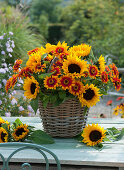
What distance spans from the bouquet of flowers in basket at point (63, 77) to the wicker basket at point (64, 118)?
4cm

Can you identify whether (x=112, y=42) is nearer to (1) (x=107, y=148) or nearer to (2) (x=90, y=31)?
(2) (x=90, y=31)

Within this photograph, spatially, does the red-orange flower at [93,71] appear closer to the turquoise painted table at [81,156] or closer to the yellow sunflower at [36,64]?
the yellow sunflower at [36,64]

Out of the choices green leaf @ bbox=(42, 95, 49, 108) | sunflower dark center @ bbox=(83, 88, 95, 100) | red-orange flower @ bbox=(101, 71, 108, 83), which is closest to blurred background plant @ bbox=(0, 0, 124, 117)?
red-orange flower @ bbox=(101, 71, 108, 83)

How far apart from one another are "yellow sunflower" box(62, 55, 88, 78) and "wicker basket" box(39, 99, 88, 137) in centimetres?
14

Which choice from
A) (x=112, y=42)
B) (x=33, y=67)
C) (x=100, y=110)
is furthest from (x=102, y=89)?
(x=112, y=42)

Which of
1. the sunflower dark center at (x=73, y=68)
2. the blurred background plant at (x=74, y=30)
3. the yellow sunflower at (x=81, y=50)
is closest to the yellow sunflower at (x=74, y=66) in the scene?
the sunflower dark center at (x=73, y=68)

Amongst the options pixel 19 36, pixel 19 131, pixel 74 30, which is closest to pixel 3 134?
pixel 19 131

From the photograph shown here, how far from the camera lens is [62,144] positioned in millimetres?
1253

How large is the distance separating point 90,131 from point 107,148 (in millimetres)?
101

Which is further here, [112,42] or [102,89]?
[112,42]

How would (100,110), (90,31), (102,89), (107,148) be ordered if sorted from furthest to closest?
(90,31) → (100,110) → (102,89) → (107,148)

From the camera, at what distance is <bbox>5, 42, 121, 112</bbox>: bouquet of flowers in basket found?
121 cm

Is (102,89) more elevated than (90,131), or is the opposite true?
(102,89)

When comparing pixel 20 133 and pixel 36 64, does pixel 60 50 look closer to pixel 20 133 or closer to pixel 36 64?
pixel 36 64
